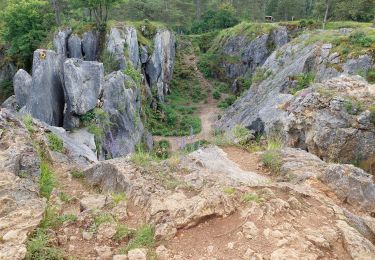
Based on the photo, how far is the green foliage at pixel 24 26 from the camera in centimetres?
3038

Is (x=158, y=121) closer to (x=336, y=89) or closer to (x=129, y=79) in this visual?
(x=129, y=79)

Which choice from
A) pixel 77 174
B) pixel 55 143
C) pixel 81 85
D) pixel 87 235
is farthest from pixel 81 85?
pixel 87 235

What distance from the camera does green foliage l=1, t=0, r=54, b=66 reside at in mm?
30375

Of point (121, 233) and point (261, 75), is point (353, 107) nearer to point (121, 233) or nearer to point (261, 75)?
point (121, 233)

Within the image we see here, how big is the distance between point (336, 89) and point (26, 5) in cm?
2802

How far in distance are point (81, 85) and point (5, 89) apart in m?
16.6

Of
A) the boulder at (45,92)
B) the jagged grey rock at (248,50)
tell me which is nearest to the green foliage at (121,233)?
the boulder at (45,92)

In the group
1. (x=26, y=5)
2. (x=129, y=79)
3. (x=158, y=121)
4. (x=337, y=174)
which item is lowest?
(x=158, y=121)

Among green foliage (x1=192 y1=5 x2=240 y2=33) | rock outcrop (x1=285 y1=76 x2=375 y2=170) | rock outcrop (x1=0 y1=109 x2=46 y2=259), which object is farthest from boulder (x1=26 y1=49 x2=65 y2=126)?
green foliage (x1=192 y1=5 x2=240 y2=33)

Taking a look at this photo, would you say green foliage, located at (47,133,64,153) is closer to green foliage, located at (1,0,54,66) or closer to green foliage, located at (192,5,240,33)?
green foliage, located at (1,0,54,66)

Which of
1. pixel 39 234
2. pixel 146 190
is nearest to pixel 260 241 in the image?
pixel 146 190

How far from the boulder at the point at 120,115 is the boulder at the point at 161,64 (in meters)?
9.88

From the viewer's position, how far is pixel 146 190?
6273 millimetres

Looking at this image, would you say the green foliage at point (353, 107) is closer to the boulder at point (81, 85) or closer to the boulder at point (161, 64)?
the boulder at point (81, 85)
